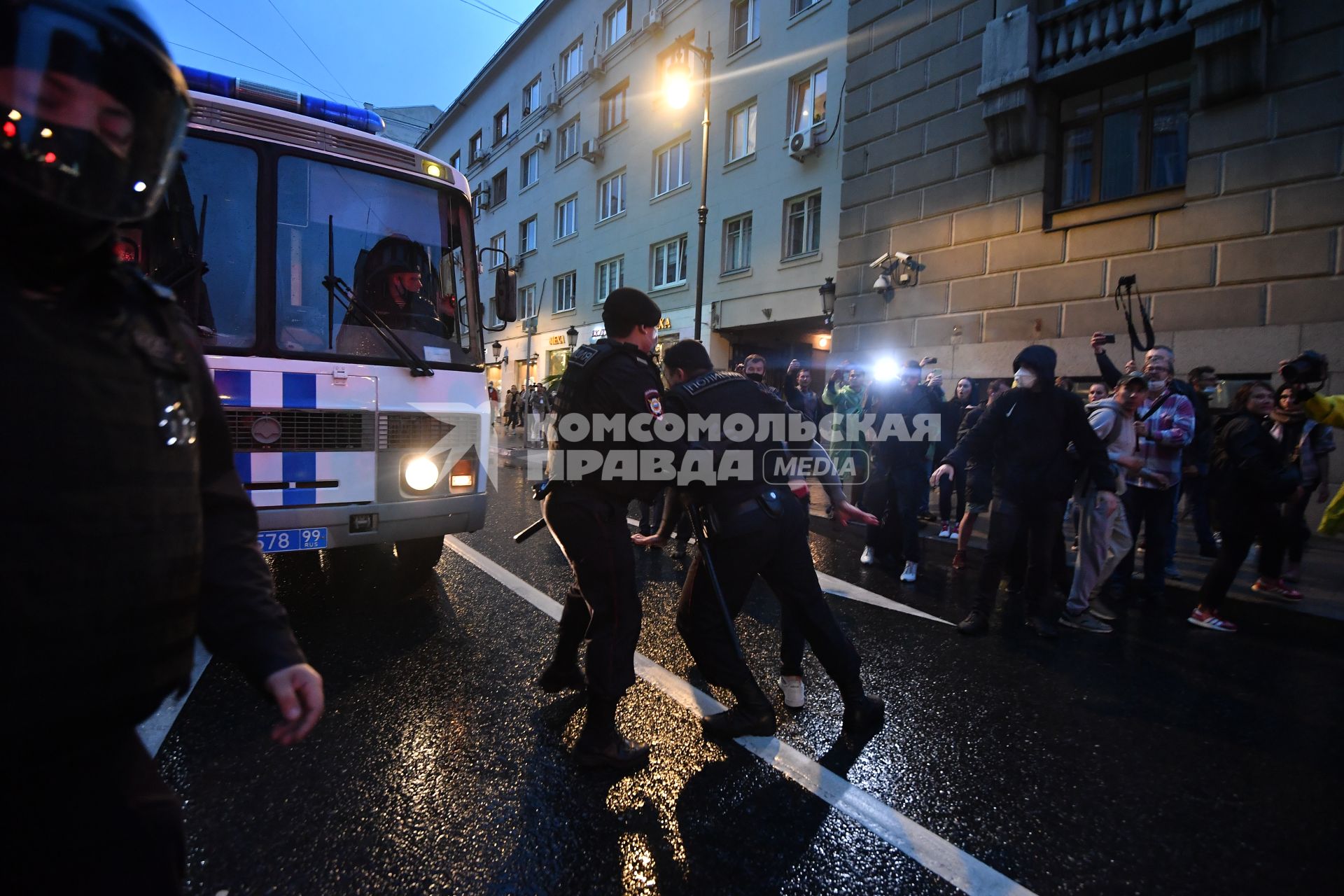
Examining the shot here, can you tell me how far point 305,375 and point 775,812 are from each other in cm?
334

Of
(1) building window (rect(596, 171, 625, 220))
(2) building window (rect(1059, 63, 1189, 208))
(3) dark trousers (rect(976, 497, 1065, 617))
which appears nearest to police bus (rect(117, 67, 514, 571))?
(3) dark trousers (rect(976, 497, 1065, 617))

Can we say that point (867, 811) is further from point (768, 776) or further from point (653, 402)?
point (653, 402)

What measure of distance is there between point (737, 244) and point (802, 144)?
3.49 metres

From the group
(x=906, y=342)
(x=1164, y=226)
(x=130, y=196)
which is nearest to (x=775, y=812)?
(x=130, y=196)

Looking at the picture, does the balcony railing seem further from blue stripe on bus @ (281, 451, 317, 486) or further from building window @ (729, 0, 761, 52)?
blue stripe on bus @ (281, 451, 317, 486)

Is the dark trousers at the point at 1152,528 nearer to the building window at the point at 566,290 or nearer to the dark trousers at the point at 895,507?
the dark trousers at the point at 895,507

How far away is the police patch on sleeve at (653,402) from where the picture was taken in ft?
8.90

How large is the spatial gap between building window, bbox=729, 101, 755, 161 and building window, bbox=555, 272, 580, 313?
29.9ft

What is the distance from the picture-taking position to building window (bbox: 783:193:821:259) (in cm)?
1597

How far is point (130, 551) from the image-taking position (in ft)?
3.10

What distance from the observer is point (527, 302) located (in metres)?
30.1

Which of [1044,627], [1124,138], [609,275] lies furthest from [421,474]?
[609,275]

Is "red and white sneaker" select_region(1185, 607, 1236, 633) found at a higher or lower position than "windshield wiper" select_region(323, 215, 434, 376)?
lower

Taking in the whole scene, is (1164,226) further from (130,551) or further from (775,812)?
(130,551)
